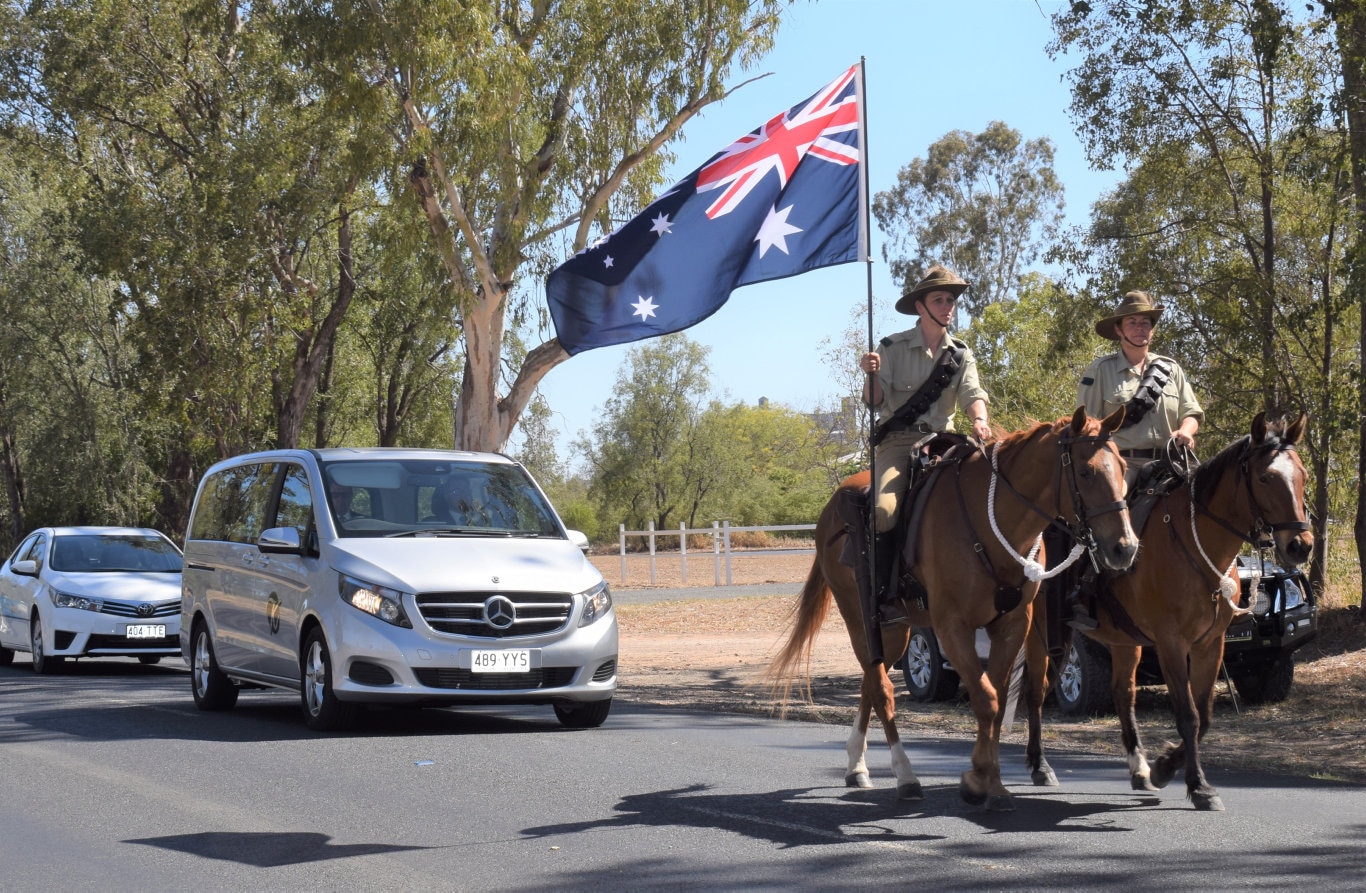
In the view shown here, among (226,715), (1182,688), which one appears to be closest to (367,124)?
(226,715)

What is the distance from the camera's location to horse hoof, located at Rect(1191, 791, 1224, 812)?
7.77m

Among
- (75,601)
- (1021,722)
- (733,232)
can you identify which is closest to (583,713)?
(1021,722)

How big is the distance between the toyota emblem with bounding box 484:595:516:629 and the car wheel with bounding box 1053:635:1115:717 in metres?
4.50

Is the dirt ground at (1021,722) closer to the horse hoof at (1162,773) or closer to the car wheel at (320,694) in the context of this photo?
the horse hoof at (1162,773)

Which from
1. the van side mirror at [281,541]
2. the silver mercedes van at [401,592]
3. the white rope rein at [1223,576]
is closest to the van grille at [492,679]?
the silver mercedes van at [401,592]

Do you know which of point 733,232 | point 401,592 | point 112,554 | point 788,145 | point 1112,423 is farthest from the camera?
point 112,554

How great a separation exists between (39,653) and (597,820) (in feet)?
41.5

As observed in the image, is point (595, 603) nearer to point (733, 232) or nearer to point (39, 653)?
point (733, 232)

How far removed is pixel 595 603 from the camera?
456 inches

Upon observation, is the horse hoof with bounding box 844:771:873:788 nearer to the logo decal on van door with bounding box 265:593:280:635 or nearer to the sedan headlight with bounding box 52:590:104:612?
the logo decal on van door with bounding box 265:593:280:635

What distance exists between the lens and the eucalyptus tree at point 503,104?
21906 millimetres

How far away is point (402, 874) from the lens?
657cm

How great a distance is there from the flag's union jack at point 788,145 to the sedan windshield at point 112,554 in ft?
34.0

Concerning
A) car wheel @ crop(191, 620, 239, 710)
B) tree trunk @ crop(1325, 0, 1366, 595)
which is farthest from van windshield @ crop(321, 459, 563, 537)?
tree trunk @ crop(1325, 0, 1366, 595)
